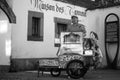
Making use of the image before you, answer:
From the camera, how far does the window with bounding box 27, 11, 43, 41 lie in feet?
58.0

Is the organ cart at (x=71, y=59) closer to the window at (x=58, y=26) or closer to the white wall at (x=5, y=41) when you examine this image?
the white wall at (x=5, y=41)

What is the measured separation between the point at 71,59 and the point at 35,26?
6397 millimetres

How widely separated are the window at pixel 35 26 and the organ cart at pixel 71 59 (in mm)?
4442

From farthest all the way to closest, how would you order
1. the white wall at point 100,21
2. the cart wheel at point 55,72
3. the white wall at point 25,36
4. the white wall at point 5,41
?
the white wall at point 100,21 → the white wall at point 25,36 → the white wall at point 5,41 → the cart wheel at point 55,72

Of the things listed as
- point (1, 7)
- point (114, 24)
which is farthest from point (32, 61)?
point (114, 24)

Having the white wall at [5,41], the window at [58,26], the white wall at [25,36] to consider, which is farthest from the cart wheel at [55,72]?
the window at [58,26]

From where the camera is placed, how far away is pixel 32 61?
17703 millimetres

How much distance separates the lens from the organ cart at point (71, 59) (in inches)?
501

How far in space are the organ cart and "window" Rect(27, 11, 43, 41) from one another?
4442mm

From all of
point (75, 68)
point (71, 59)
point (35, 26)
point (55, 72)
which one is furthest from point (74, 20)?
point (75, 68)

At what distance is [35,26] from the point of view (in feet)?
60.9

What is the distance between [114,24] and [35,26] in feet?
18.2

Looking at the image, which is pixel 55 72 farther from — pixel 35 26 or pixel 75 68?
pixel 35 26

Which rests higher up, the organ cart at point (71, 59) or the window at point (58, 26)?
the window at point (58, 26)
